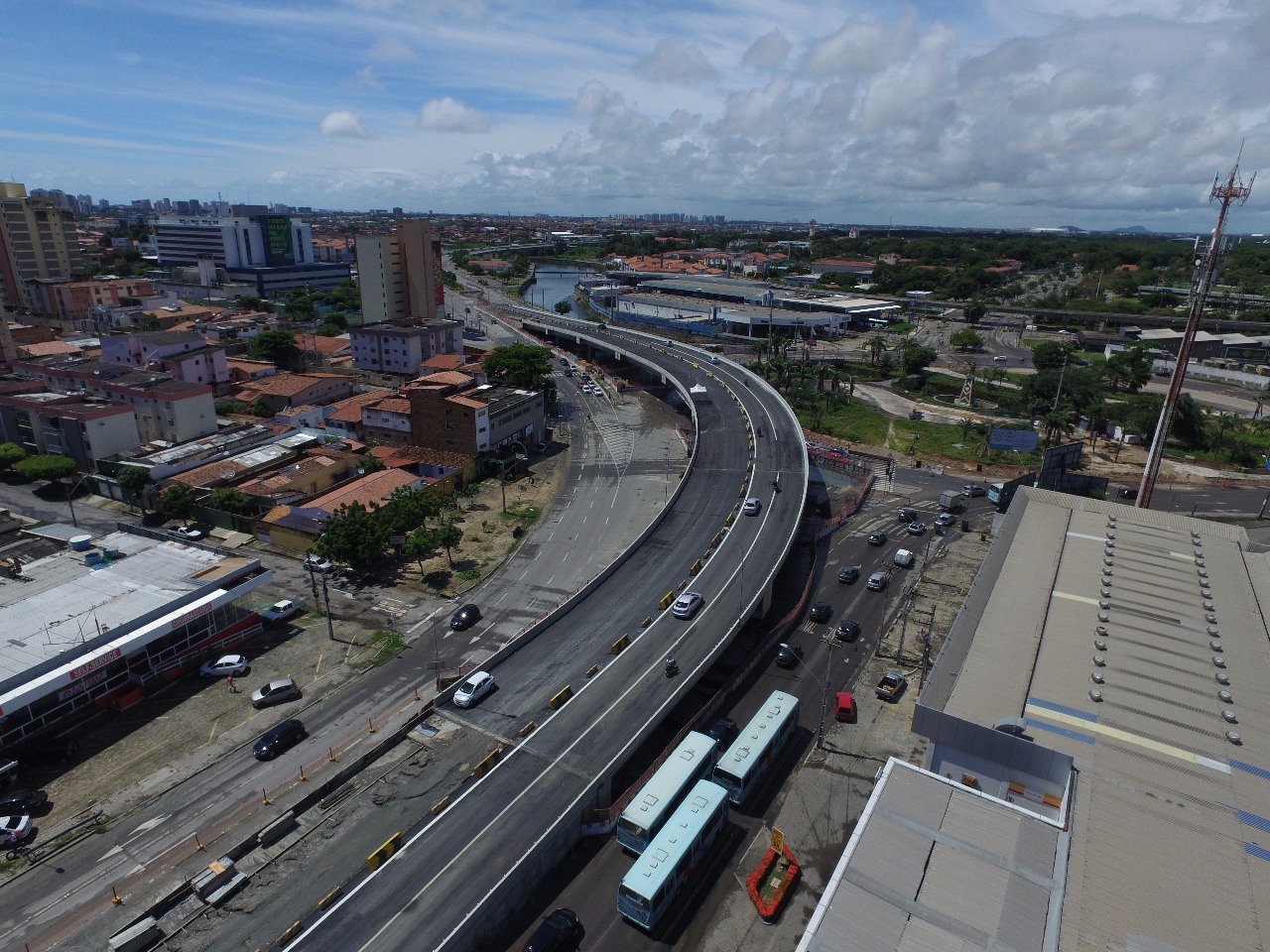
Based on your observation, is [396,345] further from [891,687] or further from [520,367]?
[891,687]

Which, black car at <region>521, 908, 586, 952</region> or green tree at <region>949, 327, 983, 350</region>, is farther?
green tree at <region>949, 327, 983, 350</region>

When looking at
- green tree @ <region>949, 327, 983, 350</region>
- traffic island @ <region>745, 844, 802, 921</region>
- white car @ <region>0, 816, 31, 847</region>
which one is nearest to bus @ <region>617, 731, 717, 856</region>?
traffic island @ <region>745, 844, 802, 921</region>

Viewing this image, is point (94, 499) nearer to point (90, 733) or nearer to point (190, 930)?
point (90, 733)

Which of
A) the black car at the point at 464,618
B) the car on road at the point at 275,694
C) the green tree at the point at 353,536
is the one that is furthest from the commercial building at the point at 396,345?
the car on road at the point at 275,694

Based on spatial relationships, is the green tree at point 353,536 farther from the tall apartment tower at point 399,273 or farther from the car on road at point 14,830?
the tall apartment tower at point 399,273

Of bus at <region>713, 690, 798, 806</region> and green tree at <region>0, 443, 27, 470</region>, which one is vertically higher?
green tree at <region>0, 443, 27, 470</region>

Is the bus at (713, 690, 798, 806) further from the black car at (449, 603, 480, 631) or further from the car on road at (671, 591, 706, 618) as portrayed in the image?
the black car at (449, 603, 480, 631)

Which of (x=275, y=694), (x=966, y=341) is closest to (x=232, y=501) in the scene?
(x=275, y=694)
